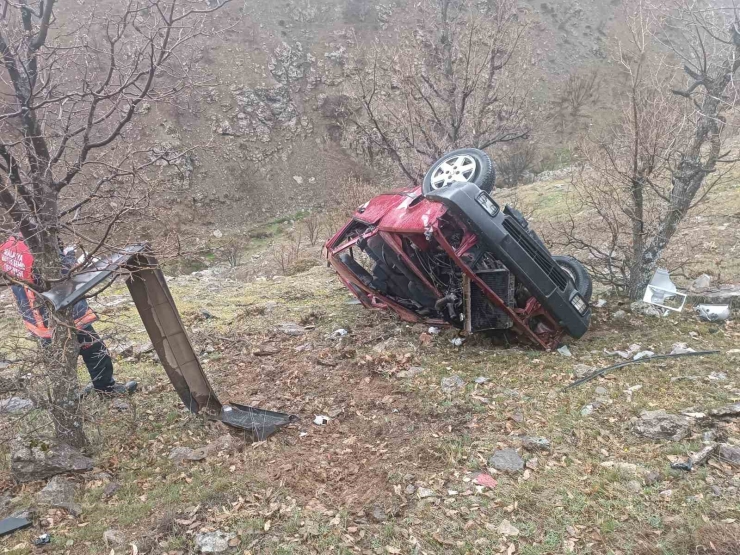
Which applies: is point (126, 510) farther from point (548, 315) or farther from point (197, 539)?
point (548, 315)

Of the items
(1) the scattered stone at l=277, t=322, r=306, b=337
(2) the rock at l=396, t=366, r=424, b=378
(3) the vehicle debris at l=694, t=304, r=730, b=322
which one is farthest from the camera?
(1) the scattered stone at l=277, t=322, r=306, b=337

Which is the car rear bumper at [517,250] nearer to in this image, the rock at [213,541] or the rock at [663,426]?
the rock at [663,426]

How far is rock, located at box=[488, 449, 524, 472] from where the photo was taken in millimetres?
3232

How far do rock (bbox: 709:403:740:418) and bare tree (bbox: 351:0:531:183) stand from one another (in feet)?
18.8

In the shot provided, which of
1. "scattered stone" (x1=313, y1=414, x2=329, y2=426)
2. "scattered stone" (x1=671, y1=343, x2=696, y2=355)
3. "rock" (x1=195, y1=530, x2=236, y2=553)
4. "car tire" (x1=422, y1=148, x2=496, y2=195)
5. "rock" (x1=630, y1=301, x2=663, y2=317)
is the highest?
"car tire" (x1=422, y1=148, x2=496, y2=195)

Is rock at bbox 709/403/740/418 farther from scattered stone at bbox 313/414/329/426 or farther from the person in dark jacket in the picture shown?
the person in dark jacket

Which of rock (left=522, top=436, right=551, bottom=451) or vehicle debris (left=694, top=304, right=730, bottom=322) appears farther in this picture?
vehicle debris (left=694, top=304, right=730, bottom=322)

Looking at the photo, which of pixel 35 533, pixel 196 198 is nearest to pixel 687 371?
pixel 35 533

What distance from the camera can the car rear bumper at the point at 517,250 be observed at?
4.36 metres

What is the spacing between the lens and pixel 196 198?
23922mm

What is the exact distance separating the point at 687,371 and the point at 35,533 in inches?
194

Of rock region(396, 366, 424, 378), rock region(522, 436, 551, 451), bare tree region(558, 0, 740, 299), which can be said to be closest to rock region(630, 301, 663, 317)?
bare tree region(558, 0, 740, 299)

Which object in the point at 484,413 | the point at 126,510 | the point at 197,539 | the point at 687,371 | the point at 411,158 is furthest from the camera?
the point at 411,158

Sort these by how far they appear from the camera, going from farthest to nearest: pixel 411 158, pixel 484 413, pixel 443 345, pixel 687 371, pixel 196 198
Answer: pixel 196 198, pixel 411 158, pixel 443 345, pixel 687 371, pixel 484 413
